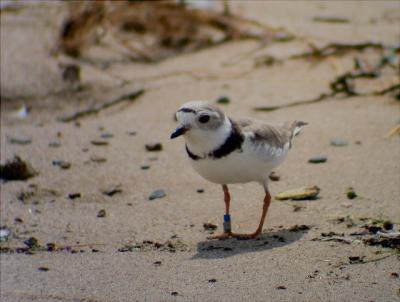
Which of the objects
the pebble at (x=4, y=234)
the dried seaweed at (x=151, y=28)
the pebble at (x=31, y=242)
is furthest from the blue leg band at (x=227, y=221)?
the dried seaweed at (x=151, y=28)

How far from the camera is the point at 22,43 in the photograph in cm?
791

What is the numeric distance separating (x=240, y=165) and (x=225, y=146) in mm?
134

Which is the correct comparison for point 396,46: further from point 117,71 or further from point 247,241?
point 247,241

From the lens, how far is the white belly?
438 centimetres

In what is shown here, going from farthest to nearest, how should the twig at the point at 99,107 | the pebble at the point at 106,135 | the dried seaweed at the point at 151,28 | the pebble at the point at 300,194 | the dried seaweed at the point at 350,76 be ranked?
the dried seaweed at the point at 151,28
the twig at the point at 99,107
the dried seaweed at the point at 350,76
the pebble at the point at 106,135
the pebble at the point at 300,194

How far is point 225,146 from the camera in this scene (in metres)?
4.36

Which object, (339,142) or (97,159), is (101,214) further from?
(339,142)

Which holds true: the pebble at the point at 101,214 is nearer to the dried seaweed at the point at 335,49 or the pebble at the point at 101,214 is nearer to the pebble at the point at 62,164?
the pebble at the point at 62,164

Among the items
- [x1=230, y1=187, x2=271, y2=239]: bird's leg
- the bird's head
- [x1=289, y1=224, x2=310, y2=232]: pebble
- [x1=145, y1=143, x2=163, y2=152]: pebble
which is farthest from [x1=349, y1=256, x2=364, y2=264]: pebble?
[x1=145, y1=143, x2=163, y2=152]: pebble

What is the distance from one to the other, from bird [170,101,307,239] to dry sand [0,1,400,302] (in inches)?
13.6

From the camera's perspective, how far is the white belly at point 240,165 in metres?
4.38

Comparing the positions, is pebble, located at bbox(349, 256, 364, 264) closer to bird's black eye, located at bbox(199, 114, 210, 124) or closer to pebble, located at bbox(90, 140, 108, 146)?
bird's black eye, located at bbox(199, 114, 210, 124)

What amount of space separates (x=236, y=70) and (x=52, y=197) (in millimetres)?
2618

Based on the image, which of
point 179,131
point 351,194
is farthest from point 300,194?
point 179,131
